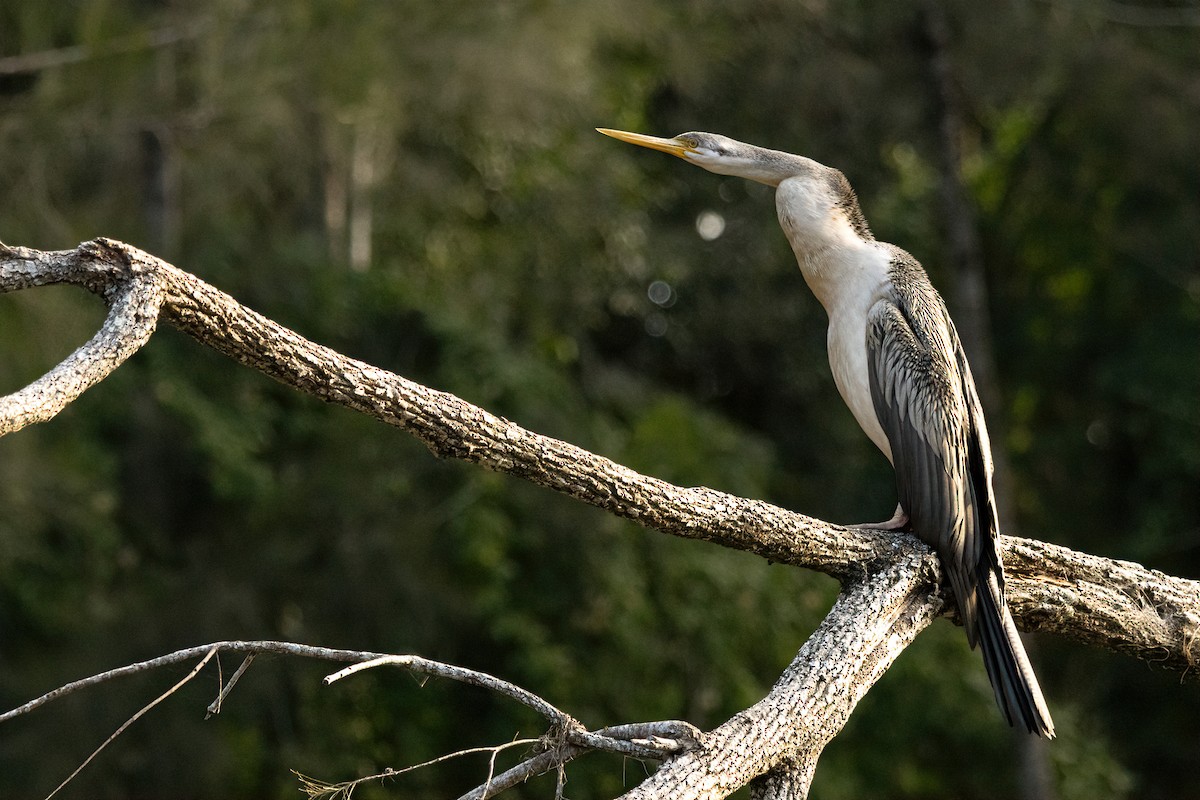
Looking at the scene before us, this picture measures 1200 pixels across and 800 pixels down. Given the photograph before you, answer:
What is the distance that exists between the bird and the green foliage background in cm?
401

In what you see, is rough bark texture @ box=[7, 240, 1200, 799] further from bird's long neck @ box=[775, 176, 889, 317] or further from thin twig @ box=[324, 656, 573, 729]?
bird's long neck @ box=[775, 176, 889, 317]

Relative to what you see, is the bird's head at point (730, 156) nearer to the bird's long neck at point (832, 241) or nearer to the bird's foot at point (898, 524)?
the bird's long neck at point (832, 241)

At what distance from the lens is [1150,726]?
460 inches

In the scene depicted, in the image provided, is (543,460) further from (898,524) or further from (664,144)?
(664,144)

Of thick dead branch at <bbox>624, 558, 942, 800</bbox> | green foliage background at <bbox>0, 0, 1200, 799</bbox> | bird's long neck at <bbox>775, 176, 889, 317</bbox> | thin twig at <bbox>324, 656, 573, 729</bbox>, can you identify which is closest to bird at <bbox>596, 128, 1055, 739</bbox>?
bird's long neck at <bbox>775, 176, 889, 317</bbox>

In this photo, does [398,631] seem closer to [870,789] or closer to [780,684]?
[870,789]

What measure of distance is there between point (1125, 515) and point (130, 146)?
802cm

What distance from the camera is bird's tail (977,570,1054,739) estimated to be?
289cm

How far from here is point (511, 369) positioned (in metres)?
9.66

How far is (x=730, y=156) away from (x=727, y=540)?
53.4 inches

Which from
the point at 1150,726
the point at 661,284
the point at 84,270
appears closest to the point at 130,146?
the point at 661,284

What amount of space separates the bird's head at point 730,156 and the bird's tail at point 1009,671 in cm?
124

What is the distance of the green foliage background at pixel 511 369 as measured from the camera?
27.5ft

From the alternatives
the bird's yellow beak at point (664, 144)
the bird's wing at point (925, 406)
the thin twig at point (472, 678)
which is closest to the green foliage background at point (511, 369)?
the bird's yellow beak at point (664, 144)
